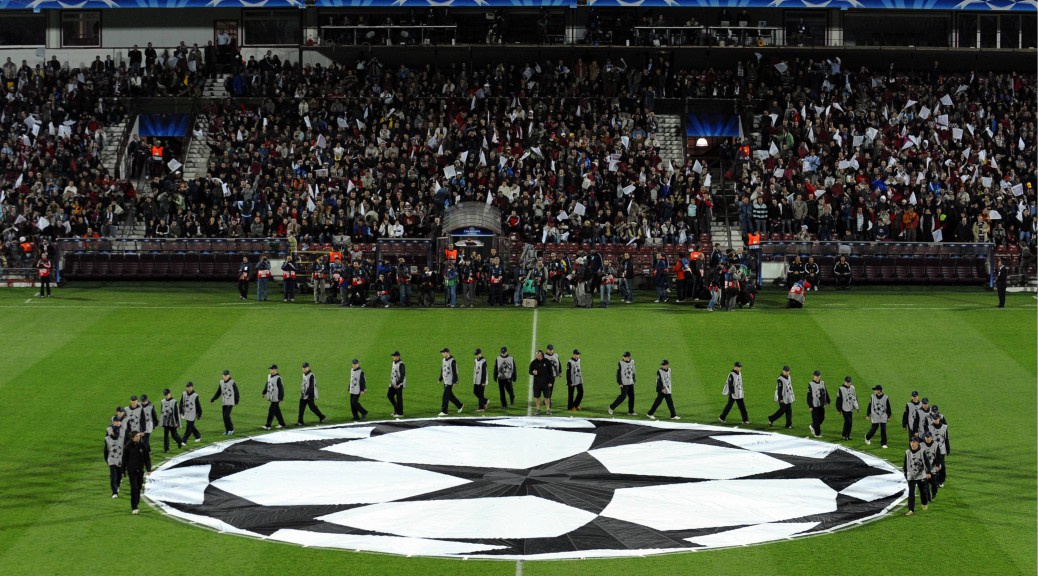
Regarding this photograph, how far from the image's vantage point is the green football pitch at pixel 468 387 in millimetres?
24922

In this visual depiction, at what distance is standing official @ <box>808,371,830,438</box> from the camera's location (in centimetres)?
3344

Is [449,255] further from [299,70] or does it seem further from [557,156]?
[299,70]

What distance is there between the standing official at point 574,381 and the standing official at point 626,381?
2.93 ft

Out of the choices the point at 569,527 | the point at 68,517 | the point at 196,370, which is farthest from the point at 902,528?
the point at 196,370

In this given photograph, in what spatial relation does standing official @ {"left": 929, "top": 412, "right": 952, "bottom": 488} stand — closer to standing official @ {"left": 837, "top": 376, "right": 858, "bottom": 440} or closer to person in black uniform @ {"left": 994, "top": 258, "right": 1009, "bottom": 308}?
standing official @ {"left": 837, "top": 376, "right": 858, "bottom": 440}

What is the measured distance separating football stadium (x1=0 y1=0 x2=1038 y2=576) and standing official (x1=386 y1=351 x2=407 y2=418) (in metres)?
0.11

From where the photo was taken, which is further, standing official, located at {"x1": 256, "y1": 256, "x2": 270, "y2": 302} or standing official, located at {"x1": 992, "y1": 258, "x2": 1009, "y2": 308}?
standing official, located at {"x1": 256, "y1": 256, "x2": 270, "y2": 302}

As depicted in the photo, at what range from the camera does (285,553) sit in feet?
82.4

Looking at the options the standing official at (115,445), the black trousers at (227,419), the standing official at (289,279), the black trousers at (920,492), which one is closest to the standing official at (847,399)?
the black trousers at (920,492)

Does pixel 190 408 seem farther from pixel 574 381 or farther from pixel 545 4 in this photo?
pixel 545 4

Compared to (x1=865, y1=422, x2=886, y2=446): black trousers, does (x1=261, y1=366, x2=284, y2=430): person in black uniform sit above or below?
above

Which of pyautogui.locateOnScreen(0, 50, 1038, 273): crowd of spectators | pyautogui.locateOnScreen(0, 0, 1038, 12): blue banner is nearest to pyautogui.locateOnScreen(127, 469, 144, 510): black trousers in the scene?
pyautogui.locateOnScreen(0, 50, 1038, 273): crowd of spectators

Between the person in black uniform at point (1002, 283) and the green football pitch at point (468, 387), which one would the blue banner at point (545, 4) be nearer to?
the green football pitch at point (468, 387)

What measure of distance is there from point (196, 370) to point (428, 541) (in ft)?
53.2
